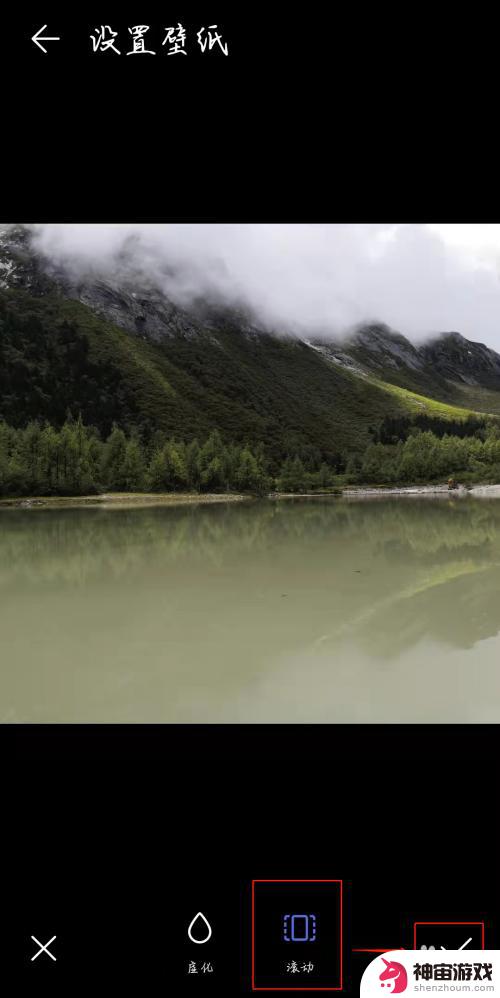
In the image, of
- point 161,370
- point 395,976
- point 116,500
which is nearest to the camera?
point 395,976

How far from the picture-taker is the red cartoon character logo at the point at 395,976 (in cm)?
252

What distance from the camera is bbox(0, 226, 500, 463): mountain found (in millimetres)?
115062

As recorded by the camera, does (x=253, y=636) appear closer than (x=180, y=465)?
Yes


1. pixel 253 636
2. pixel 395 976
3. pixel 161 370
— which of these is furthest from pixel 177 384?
pixel 395 976

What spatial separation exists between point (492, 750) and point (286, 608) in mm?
6994

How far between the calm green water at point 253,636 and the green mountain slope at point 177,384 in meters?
94.7

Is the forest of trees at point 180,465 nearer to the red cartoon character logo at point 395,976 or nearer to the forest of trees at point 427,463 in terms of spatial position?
the forest of trees at point 427,463

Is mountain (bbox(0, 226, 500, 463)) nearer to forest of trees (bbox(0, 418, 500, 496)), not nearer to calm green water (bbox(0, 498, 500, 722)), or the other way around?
forest of trees (bbox(0, 418, 500, 496))

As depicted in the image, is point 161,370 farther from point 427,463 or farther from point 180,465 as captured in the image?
point 180,465

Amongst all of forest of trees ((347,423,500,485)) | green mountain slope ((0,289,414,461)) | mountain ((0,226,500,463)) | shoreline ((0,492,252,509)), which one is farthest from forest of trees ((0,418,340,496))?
mountain ((0,226,500,463))

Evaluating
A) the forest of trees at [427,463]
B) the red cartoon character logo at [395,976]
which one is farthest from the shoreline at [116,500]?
the red cartoon character logo at [395,976]

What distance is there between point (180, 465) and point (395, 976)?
243 ft

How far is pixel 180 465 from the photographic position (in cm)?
7594
